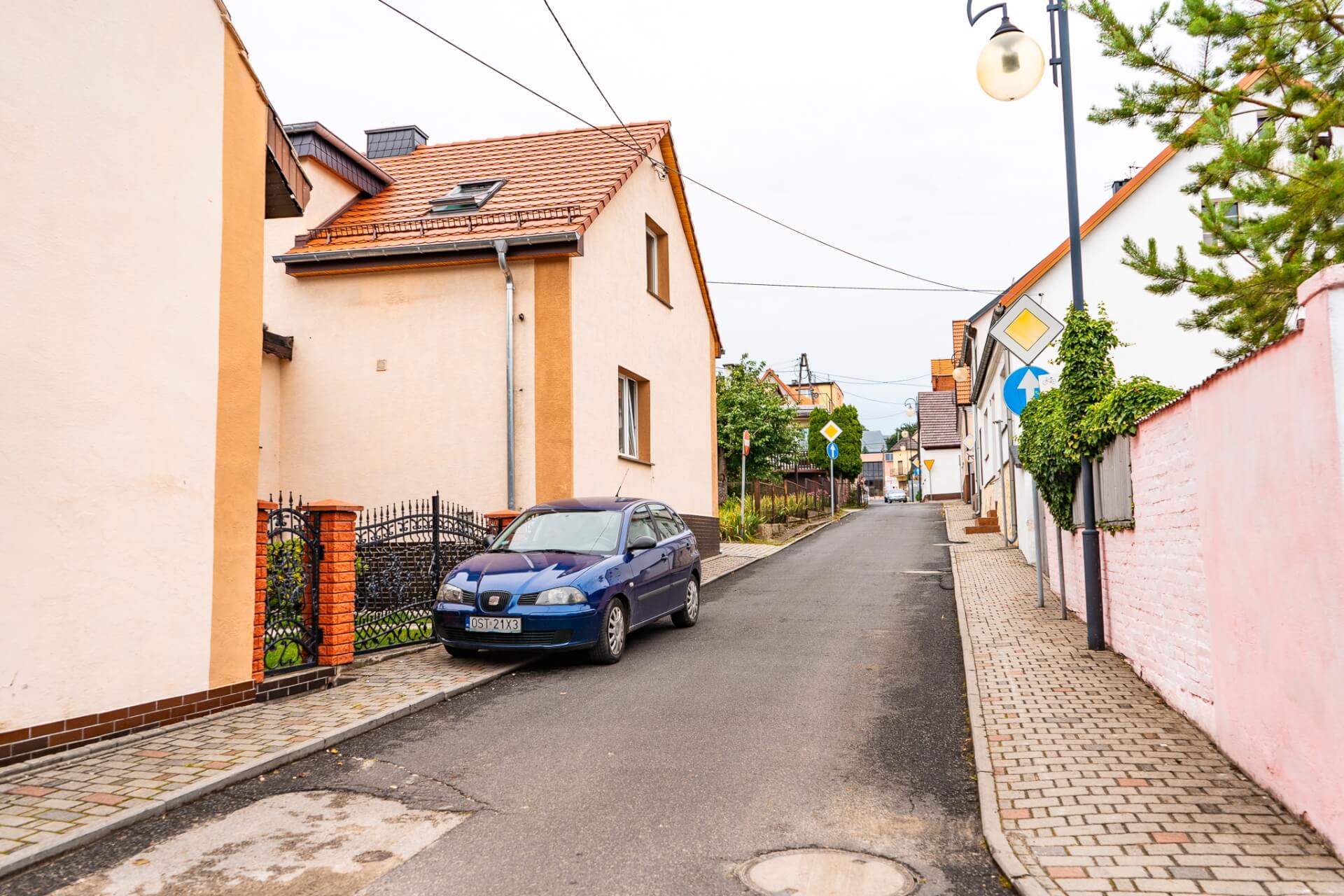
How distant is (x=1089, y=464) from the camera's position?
9391 mm

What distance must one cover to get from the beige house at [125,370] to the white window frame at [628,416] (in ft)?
29.7

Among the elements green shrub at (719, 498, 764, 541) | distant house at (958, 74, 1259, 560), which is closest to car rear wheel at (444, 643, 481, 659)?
distant house at (958, 74, 1259, 560)

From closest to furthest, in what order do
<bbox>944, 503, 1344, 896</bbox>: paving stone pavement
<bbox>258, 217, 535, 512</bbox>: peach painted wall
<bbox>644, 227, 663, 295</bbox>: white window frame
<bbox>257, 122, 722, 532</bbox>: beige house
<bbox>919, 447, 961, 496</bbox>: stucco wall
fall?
1. <bbox>944, 503, 1344, 896</bbox>: paving stone pavement
2. <bbox>257, 122, 722, 532</bbox>: beige house
3. <bbox>258, 217, 535, 512</bbox>: peach painted wall
4. <bbox>644, 227, 663, 295</bbox>: white window frame
5. <bbox>919, 447, 961, 496</bbox>: stucco wall

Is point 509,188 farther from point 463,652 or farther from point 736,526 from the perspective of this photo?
point 736,526

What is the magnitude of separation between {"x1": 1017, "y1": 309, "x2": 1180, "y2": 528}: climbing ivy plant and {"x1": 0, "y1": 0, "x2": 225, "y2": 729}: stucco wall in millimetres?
7356

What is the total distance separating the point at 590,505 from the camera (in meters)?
10.9

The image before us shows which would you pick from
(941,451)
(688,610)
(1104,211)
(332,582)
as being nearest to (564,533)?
(688,610)

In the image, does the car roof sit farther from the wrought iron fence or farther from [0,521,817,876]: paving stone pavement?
[0,521,817,876]: paving stone pavement

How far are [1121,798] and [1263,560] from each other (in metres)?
1.41

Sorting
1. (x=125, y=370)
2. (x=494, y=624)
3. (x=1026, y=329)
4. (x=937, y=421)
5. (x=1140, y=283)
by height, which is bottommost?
(x=494, y=624)

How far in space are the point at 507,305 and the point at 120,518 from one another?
7.95 m

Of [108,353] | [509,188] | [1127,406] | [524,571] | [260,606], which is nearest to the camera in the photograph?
[108,353]

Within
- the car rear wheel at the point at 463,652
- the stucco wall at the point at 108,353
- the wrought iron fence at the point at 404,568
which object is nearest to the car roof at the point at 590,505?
the wrought iron fence at the point at 404,568

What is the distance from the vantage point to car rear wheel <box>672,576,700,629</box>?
462 inches
